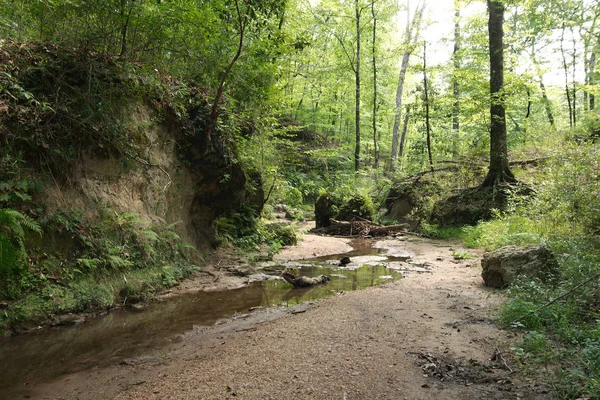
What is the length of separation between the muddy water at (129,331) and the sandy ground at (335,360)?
0.33 m

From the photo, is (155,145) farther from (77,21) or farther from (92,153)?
(77,21)

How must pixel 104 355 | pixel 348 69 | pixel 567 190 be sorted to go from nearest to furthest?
1. pixel 104 355
2. pixel 567 190
3. pixel 348 69

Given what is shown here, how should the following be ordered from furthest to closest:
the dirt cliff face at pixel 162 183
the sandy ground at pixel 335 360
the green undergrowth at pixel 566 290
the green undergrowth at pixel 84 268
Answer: the dirt cliff face at pixel 162 183, the green undergrowth at pixel 84 268, the sandy ground at pixel 335 360, the green undergrowth at pixel 566 290

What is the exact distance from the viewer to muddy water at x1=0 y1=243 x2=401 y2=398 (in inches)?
159

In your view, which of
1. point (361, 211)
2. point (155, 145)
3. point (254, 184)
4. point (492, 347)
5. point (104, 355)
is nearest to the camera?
point (492, 347)

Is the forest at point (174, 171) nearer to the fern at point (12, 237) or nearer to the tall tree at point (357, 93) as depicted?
the fern at point (12, 237)

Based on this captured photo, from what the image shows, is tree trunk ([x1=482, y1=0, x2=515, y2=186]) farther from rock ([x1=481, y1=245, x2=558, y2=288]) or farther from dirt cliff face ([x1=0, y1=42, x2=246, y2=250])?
dirt cliff face ([x1=0, y1=42, x2=246, y2=250])

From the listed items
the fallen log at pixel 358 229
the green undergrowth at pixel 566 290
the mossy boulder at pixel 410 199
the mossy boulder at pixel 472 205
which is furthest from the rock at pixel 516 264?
the fallen log at pixel 358 229

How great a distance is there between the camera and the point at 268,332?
192 inches

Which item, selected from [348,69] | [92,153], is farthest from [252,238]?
[348,69]

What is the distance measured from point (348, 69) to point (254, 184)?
18.3m

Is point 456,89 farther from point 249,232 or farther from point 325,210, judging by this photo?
point 249,232

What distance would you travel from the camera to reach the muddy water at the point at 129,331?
13.3 ft

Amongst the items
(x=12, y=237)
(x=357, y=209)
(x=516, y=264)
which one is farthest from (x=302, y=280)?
(x=357, y=209)
